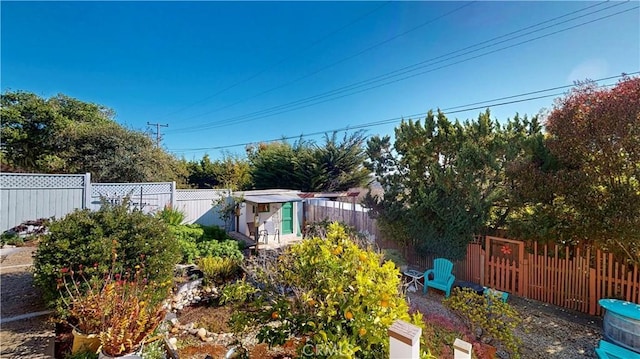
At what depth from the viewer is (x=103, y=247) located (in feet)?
12.6

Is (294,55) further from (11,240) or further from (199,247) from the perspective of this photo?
(11,240)

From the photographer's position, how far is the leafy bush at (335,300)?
1.96m

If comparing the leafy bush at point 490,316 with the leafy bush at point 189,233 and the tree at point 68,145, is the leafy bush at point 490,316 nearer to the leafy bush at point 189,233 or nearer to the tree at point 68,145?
the leafy bush at point 189,233

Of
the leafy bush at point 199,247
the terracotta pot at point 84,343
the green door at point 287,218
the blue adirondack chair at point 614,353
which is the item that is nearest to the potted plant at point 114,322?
the terracotta pot at point 84,343

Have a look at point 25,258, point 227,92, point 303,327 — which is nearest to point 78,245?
point 303,327

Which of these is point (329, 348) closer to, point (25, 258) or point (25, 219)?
point (25, 258)

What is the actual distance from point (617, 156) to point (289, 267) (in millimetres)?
5813

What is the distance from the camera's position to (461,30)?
310 inches

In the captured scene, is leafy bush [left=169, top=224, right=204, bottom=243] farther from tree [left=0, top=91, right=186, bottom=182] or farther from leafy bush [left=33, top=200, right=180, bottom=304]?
tree [left=0, top=91, right=186, bottom=182]

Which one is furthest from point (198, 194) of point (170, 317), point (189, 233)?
point (170, 317)

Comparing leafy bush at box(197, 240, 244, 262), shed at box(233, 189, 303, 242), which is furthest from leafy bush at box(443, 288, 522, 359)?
shed at box(233, 189, 303, 242)

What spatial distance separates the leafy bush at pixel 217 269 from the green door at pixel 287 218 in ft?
20.3

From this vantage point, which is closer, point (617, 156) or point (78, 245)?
point (78, 245)

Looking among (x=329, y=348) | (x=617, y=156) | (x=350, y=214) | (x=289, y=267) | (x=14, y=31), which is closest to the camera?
(x=329, y=348)
